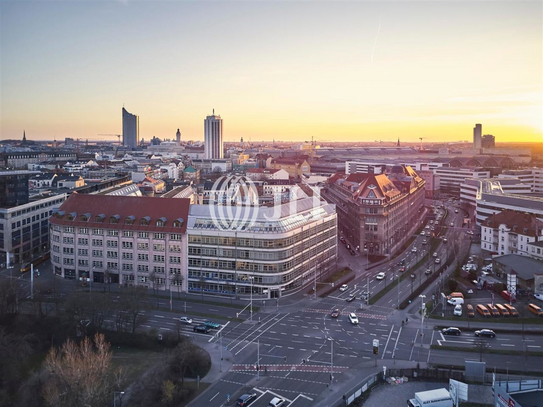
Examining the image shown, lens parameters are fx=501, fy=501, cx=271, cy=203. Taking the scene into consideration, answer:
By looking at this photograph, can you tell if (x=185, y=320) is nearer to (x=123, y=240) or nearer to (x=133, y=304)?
(x=133, y=304)

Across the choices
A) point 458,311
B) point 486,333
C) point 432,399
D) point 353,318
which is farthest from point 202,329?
point 486,333

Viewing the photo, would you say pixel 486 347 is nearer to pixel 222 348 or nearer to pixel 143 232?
pixel 222 348

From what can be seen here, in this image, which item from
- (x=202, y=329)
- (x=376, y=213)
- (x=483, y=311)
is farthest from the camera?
(x=376, y=213)

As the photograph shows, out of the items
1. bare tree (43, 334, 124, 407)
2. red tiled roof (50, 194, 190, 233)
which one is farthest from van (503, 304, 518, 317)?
bare tree (43, 334, 124, 407)

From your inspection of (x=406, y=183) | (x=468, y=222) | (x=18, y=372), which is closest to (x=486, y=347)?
(x=18, y=372)

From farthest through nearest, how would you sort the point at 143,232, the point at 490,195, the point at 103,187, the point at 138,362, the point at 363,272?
the point at 103,187 < the point at 490,195 < the point at 363,272 < the point at 143,232 < the point at 138,362

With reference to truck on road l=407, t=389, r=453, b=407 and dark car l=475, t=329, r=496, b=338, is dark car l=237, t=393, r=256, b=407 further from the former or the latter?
dark car l=475, t=329, r=496, b=338

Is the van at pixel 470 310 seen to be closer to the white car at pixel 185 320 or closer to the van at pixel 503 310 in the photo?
the van at pixel 503 310
